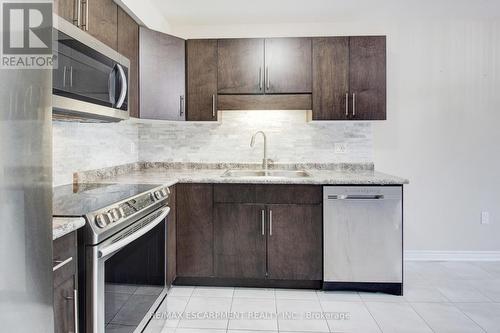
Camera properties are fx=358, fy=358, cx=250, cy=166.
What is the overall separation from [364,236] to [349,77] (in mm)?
1317

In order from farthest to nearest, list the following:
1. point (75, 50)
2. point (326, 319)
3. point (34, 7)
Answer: point (326, 319), point (75, 50), point (34, 7)

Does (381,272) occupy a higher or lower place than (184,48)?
lower

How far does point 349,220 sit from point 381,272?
1.48ft

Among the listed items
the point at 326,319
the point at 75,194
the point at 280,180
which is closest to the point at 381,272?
the point at 326,319

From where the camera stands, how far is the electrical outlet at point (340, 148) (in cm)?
338

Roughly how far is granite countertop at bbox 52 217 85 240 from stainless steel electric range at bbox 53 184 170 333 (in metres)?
0.05

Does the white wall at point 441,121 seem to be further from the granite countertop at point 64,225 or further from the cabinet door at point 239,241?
the granite countertop at point 64,225

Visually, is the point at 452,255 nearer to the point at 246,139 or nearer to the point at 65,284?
the point at 246,139

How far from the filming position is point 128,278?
1.67 metres

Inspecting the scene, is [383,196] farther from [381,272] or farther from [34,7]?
[34,7]

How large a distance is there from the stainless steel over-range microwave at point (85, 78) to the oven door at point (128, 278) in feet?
1.93

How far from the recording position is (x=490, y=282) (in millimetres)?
2896

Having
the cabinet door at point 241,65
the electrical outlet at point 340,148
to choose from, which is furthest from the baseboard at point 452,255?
the cabinet door at point 241,65

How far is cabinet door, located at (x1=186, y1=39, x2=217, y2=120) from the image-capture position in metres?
3.08
